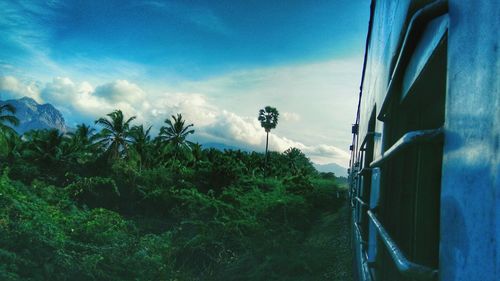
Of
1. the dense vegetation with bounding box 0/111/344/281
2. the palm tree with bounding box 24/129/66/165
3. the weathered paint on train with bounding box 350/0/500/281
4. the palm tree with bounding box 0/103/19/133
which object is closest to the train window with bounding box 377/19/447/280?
the weathered paint on train with bounding box 350/0/500/281

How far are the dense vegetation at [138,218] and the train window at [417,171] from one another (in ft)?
19.3

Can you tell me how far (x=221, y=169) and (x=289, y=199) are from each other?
1151 centimetres

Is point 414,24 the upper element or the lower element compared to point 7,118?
lower

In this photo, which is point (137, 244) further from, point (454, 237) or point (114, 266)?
point (454, 237)

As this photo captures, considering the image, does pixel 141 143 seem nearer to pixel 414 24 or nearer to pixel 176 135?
pixel 176 135

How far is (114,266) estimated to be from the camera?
401 inches

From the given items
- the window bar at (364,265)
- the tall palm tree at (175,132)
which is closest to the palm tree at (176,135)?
the tall palm tree at (175,132)

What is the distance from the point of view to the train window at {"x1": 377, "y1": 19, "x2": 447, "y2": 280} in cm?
121

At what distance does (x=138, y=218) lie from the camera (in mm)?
26281

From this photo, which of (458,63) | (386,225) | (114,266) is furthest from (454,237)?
(114,266)

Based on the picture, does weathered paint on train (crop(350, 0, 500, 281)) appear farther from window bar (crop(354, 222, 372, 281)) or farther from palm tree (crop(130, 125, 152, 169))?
palm tree (crop(130, 125, 152, 169))

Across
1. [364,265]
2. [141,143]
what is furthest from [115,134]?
[364,265]

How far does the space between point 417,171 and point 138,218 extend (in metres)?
26.7

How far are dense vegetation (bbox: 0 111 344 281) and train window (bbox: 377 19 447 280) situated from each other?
5.88 metres
